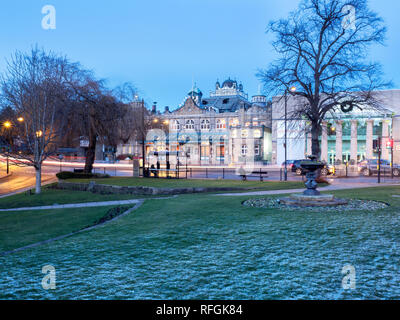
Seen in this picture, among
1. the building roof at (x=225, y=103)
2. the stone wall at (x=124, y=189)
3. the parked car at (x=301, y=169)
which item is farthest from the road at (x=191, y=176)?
the building roof at (x=225, y=103)

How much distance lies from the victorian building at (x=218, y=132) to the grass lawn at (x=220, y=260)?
50191 millimetres

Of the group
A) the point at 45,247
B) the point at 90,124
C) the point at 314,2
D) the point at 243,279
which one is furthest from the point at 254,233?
the point at 90,124

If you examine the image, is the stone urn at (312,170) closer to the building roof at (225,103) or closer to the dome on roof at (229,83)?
the building roof at (225,103)

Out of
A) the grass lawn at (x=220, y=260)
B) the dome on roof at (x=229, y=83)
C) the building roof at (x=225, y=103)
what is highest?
the dome on roof at (x=229, y=83)

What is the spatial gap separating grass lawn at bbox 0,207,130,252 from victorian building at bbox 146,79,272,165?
4394 centimetres

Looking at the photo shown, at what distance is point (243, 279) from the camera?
5.14 metres

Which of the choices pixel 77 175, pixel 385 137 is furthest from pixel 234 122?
pixel 77 175

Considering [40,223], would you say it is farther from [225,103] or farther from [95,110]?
[225,103]

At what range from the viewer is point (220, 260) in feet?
20.1

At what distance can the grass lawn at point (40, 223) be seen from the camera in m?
10.0

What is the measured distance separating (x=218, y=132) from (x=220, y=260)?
239 feet

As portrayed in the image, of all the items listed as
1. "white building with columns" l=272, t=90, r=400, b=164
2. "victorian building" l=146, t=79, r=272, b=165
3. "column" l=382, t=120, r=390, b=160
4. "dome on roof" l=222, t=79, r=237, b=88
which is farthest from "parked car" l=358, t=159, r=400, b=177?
"dome on roof" l=222, t=79, r=237, b=88

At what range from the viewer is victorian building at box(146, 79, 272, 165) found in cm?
7106

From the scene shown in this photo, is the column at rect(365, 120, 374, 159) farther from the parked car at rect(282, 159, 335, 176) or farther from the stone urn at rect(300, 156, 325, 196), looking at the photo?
the stone urn at rect(300, 156, 325, 196)
